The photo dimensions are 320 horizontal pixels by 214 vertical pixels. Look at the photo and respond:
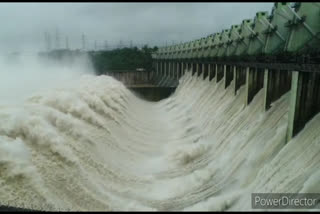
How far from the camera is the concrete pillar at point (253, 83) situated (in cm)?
1496

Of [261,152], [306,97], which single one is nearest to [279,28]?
[306,97]

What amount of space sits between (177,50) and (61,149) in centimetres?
3920

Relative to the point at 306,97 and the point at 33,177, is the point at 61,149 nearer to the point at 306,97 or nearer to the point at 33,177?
the point at 33,177

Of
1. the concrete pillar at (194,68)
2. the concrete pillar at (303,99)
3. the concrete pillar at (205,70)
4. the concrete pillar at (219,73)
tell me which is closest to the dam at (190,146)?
the concrete pillar at (303,99)

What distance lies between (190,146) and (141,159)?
8.56 ft

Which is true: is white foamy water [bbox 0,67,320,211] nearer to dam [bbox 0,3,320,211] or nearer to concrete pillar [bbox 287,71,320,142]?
dam [bbox 0,3,320,211]

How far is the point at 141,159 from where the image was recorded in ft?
46.2

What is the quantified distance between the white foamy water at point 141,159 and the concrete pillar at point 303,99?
1.28 ft

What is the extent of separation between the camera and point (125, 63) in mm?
59562

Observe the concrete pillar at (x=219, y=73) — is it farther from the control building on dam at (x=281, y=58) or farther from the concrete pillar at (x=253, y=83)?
the concrete pillar at (x=253, y=83)

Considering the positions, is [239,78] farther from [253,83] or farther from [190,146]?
[190,146]

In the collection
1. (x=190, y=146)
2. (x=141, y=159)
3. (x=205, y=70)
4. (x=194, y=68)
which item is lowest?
(x=141, y=159)

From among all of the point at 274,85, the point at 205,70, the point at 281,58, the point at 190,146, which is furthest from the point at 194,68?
the point at 281,58

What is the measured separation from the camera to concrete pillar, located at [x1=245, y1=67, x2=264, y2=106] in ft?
49.1
